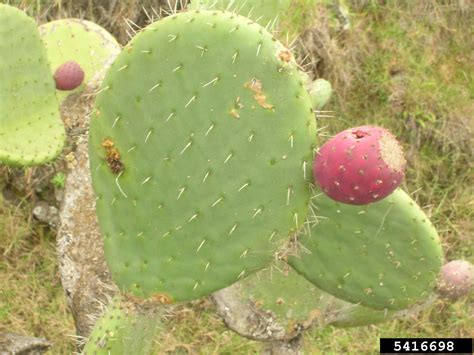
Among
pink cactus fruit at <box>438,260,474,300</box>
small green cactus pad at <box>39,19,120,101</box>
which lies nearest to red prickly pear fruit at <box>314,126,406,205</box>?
pink cactus fruit at <box>438,260,474,300</box>

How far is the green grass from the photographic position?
234cm

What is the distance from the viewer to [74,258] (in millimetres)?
1898

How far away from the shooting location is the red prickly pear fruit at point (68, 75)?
1821 mm

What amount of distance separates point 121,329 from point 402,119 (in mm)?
1871

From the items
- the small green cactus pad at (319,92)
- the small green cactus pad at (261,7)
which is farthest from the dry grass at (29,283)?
the small green cactus pad at (261,7)

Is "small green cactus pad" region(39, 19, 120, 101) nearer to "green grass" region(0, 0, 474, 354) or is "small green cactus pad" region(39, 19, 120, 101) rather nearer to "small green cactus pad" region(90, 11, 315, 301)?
"green grass" region(0, 0, 474, 354)

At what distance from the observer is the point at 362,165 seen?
0.91 meters

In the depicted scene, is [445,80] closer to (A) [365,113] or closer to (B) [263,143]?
(A) [365,113]

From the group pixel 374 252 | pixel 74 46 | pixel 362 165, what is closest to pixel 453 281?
pixel 374 252

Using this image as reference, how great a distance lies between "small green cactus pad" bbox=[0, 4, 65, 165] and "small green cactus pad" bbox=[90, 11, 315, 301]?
2.09 ft

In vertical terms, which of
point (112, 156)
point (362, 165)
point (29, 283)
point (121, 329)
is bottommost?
point (29, 283)

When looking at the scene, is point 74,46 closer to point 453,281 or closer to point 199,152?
point 199,152

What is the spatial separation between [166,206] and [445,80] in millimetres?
2120

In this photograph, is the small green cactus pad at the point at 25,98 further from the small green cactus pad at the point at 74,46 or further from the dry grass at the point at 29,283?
the dry grass at the point at 29,283
